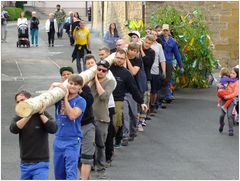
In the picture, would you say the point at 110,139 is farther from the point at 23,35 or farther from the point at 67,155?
the point at 23,35

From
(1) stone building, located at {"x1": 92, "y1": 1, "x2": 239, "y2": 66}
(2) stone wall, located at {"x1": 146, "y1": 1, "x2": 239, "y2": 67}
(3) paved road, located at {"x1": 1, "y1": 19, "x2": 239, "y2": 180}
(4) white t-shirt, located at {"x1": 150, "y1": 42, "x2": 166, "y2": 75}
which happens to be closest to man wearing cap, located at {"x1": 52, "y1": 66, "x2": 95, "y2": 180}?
(3) paved road, located at {"x1": 1, "y1": 19, "x2": 239, "y2": 180}

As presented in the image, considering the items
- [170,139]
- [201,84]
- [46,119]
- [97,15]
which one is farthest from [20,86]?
[97,15]

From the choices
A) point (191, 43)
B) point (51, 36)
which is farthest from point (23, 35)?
point (191, 43)

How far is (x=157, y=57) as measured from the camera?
13.9 meters

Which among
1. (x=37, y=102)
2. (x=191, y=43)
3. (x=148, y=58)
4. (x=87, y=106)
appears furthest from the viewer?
(x=191, y=43)

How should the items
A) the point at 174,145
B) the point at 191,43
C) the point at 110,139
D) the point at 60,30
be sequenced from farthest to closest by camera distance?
the point at 60,30 → the point at 191,43 → the point at 174,145 → the point at 110,139

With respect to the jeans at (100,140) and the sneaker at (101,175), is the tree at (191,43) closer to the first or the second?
the jeans at (100,140)

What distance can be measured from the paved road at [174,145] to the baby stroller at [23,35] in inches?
371

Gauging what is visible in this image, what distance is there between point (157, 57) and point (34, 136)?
7031mm

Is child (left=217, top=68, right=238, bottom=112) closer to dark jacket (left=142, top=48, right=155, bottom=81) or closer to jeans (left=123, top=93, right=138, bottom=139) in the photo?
dark jacket (left=142, top=48, right=155, bottom=81)

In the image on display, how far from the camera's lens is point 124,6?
87.8 ft

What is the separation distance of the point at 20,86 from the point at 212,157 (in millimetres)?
8468

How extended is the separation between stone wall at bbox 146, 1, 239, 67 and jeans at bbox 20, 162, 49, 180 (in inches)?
602

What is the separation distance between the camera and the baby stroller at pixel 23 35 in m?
29.0
